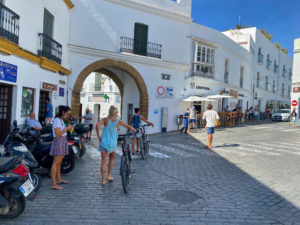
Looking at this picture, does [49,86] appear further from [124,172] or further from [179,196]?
[179,196]

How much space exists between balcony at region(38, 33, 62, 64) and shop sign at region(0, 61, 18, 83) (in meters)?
2.17

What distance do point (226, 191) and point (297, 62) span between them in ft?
Result: 65.2

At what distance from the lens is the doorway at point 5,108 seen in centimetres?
868

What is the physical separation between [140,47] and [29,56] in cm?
790

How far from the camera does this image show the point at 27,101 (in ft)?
31.9

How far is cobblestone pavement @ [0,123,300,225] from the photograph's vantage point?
3.98 metres

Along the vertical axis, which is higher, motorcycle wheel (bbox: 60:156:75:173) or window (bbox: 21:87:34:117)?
window (bbox: 21:87:34:117)

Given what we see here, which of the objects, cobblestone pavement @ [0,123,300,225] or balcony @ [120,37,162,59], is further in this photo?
balcony @ [120,37,162,59]

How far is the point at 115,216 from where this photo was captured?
13.1 ft

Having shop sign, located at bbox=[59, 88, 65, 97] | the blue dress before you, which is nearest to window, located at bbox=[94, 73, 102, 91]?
shop sign, located at bbox=[59, 88, 65, 97]

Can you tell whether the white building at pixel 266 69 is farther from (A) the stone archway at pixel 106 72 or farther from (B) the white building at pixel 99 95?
(A) the stone archway at pixel 106 72

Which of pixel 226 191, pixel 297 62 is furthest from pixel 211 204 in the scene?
pixel 297 62

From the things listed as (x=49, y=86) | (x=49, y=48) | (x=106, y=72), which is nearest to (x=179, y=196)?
(x=49, y=86)

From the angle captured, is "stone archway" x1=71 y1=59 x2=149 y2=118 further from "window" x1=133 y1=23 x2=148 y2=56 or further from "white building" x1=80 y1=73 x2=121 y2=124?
"white building" x1=80 y1=73 x2=121 y2=124
